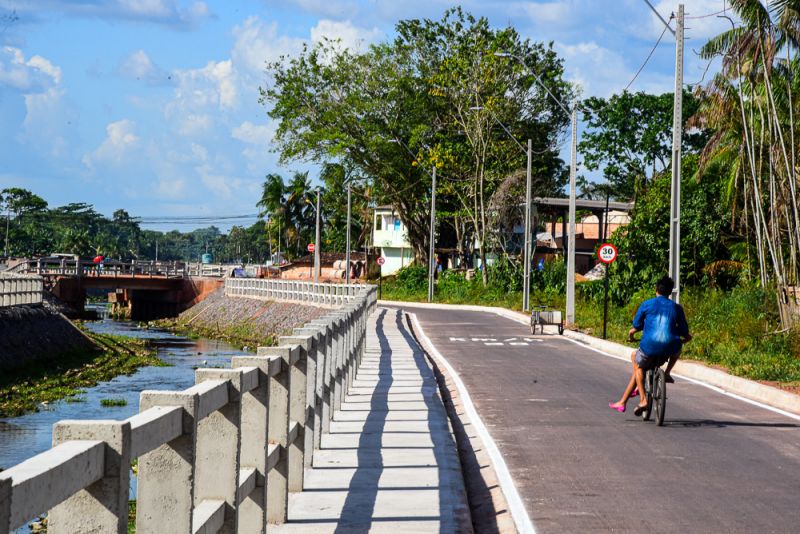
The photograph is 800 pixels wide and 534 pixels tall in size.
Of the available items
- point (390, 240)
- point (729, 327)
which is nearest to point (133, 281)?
point (390, 240)

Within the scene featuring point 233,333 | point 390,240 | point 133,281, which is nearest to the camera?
point 233,333

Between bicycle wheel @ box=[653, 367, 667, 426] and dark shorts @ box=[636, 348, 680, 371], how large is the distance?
90mm

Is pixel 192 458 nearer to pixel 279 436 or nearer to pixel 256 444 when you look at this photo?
pixel 256 444

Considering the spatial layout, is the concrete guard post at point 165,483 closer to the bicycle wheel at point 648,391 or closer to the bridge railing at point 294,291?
the bicycle wheel at point 648,391

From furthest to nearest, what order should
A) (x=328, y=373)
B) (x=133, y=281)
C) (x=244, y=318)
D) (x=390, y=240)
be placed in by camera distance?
(x=390, y=240)
(x=133, y=281)
(x=244, y=318)
(x=328, y=373)

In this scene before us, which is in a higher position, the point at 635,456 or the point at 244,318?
the point at 635,456

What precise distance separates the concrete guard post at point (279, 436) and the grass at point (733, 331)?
1367cm

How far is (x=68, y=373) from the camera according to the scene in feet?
127

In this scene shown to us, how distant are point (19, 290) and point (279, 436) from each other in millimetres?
41884

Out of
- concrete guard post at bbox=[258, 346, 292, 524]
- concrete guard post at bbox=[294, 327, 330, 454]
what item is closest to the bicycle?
concrete guard post at bbox=[294, 327, 330, 454]

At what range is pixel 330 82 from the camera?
247 ft

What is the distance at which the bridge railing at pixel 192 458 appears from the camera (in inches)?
132

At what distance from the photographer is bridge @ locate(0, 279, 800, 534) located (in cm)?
402

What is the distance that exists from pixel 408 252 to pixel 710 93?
6096 cm
